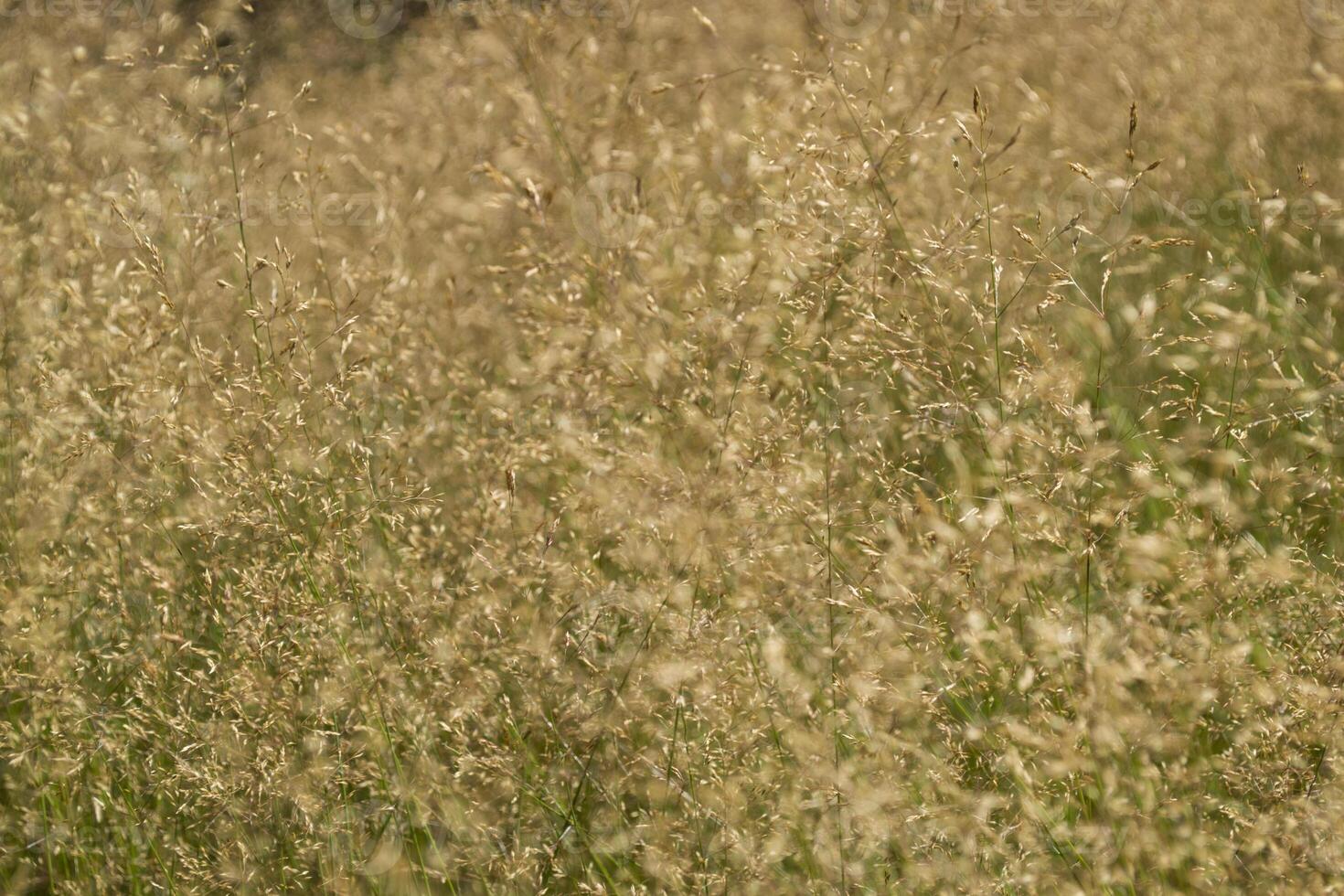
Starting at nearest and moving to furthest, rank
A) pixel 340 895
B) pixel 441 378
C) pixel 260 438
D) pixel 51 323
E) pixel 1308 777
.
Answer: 1. pixel 1308 777
2. pixel 340 895
3. pixel 260 438
4. pixel 51 323
5. pixel 441 378

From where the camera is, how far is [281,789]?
5.05ft

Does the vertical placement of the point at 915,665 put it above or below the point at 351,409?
below

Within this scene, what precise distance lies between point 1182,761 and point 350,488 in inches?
48.8

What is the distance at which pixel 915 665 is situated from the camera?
154cm

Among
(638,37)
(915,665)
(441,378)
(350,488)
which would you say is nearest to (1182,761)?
(915,665)

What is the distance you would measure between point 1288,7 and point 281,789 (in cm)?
371

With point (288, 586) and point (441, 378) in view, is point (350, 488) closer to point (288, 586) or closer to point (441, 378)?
point (288, 586)

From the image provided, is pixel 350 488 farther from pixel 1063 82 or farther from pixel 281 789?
pixel 1063 82

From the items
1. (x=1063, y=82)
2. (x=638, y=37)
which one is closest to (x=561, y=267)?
(x=638, y=37)

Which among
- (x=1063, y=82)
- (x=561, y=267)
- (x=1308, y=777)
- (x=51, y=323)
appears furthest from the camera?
(x=1063, y=82)

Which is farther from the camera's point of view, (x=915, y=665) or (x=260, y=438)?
Result: (x=260, y=438)

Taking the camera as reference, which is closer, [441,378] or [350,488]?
[350,488]

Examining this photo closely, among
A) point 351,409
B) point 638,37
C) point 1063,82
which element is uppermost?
point 351,409

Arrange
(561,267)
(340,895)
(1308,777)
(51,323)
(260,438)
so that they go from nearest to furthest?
(1308,777), (340,895), (260,438), (561,267), (51,323)
